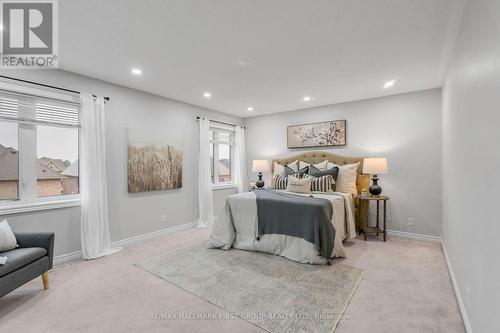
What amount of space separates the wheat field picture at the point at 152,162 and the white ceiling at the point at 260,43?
86 centimetres

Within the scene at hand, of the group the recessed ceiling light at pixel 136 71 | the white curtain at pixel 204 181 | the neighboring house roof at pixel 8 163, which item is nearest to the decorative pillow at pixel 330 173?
the white curtain at pixel 204 181

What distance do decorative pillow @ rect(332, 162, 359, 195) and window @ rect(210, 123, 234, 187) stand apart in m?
2.63

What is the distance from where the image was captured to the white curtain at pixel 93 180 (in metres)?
3.19

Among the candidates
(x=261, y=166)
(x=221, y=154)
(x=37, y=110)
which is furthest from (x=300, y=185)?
(x=37, y=110)

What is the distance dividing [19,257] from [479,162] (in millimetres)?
3668

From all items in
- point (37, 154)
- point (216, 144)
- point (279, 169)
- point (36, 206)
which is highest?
point (216, 144)

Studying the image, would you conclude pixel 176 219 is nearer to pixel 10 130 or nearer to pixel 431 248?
pixel 10 130

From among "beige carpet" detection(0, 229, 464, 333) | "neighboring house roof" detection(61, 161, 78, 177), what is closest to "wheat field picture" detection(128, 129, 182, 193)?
"neighboring house roof" detection(61, 161, 78, 177)

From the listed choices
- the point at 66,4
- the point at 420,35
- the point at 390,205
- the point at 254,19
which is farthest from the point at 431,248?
the point at 66,4

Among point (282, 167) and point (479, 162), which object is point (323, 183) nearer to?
point (282, 167)

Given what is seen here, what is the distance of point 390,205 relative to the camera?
4219 millimetres

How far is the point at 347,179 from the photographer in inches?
168

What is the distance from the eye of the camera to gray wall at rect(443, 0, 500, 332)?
120 centimetres

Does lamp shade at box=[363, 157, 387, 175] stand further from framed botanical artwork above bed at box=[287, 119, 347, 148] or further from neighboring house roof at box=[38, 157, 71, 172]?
neighboring house roof at box=[38, 157, 71, 172]
